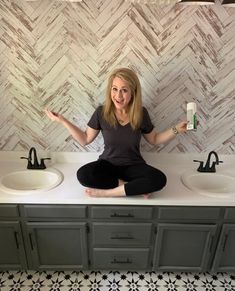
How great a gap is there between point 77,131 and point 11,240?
2.51 feet

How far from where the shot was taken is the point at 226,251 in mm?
1597

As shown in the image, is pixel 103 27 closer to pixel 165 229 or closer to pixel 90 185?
pixel 90 185

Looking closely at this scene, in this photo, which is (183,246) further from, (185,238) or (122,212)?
(122,212)

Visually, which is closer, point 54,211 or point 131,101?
point 54,211

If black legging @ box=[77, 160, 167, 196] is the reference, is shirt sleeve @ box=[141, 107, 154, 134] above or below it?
above

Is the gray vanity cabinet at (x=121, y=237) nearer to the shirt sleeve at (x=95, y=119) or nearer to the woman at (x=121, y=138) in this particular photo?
the woman at (x=121, y=138)

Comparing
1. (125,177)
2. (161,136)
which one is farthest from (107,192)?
(161,136)

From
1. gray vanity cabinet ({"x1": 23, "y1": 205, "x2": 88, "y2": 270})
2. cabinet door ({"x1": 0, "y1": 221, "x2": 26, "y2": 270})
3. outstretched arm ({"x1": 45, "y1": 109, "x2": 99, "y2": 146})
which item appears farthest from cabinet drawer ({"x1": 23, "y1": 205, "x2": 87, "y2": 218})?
outstretched arm ({"x1": 45, "y1": 109, "x2": 99, "y2": 146})

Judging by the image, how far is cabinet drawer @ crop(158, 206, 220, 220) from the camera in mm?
1446

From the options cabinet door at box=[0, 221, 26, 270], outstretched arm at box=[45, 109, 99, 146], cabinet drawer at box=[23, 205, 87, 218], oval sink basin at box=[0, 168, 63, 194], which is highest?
outstretched arm at box=[45, 109, 99, 146]

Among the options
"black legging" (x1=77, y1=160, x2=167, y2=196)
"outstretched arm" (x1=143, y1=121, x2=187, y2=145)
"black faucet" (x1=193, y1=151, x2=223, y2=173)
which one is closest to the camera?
"black legging" (x1=77, y1=160, x2=167, y2=196)

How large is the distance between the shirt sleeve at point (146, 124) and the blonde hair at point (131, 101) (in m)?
0.04

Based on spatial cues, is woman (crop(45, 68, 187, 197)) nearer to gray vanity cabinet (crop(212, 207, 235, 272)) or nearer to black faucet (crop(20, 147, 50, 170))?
black faucet (crop(20, 147, 50, 170))

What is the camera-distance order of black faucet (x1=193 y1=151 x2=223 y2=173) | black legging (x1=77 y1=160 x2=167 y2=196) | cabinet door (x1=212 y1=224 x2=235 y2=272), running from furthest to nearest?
1. black faucet (x1=193 y1=151 x2=223 y2=173)
2. cabinet door (x1=212 y1=224 x2=235 y2=272)
3. black legging (x1=77 y1=160 x2=167 y2=196)
